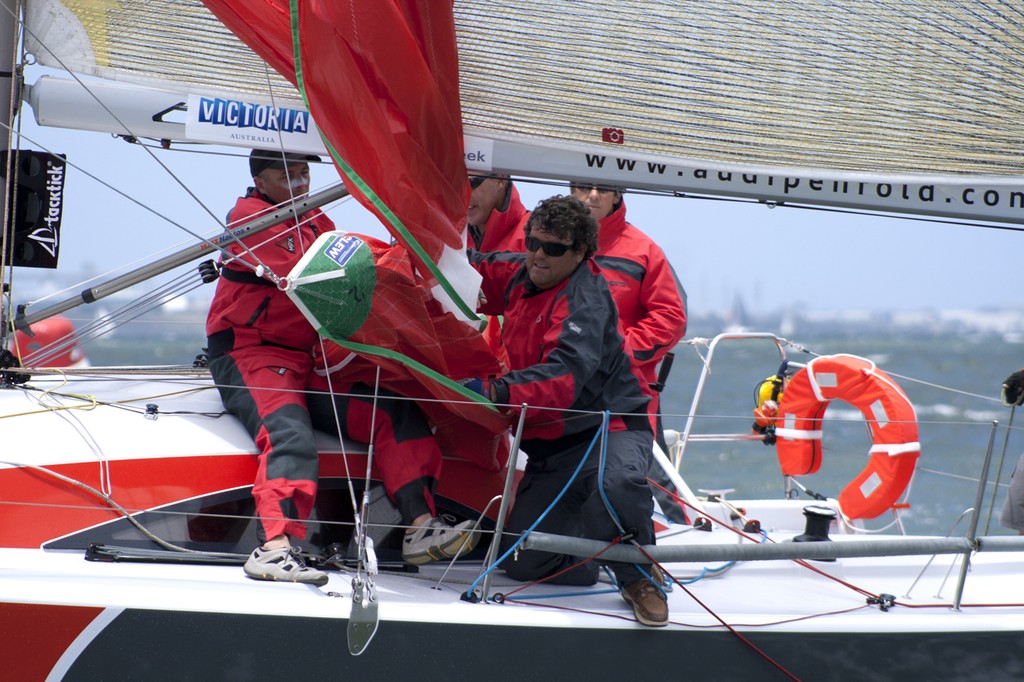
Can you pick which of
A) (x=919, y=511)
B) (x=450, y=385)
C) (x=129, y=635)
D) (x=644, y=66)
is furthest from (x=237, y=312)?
(x=919, y=511)

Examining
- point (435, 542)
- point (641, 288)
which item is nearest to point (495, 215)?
point (641, 288)

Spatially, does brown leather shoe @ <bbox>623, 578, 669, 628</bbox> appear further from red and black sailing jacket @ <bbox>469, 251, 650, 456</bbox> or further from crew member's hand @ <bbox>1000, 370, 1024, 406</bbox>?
crew member's hand @ <bbox>1000, 370, 1024, 406</bbox>

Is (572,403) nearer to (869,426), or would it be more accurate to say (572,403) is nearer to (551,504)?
(551,504)

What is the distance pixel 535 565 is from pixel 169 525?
967 millimetres

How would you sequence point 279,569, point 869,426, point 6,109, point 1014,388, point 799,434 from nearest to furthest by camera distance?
point 279,569
point 6,109
point 1014,388
point 869,426
point 799,434

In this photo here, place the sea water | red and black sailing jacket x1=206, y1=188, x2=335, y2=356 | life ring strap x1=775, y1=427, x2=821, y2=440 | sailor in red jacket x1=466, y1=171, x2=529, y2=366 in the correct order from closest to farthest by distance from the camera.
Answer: red and black sailing jacket x1=206, y1=188, x2=335, y2=356, sailor in red jacket x1=466, y1=171, x2=529, y2=366, life ring strap x1=775, y1=427, x2=821, y2=440, the sea water

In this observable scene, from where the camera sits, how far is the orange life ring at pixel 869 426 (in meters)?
4.06

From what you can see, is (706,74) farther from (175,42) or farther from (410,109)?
(175,42)

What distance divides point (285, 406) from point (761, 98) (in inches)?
61.3

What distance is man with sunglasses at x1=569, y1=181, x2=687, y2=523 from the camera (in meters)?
3.67

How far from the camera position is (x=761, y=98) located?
2.88m

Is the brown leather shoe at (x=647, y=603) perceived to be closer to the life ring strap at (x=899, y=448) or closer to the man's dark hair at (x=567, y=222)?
the man's dark hair at (x=567, y=222)

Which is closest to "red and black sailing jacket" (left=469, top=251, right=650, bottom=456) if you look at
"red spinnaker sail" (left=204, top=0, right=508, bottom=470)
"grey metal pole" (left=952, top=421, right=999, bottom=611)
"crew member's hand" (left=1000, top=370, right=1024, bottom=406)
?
"red spinnaker sail" (left=204, top=0, right=508, bottom=470)

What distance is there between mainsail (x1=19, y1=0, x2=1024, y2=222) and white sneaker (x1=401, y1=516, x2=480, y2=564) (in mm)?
1023
